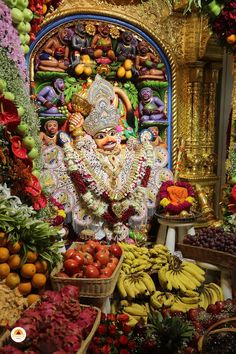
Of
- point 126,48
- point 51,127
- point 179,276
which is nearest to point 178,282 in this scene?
point 179,276

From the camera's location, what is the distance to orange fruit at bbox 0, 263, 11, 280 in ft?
8.02

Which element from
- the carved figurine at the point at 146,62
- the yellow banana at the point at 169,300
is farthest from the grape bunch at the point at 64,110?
the yellow banana at the point at 169,300

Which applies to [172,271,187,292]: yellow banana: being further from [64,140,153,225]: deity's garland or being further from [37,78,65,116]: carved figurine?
[37,78,65,116]: carved figurine

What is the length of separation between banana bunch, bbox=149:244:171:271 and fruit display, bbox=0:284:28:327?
1.19 metres

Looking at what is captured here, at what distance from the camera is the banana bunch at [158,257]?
10.8ft

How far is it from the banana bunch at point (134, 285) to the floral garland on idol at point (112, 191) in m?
1.85

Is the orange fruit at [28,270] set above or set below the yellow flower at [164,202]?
above

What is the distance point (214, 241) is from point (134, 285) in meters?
0.85

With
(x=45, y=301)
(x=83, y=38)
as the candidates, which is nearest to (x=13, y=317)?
(x=45, y=301)

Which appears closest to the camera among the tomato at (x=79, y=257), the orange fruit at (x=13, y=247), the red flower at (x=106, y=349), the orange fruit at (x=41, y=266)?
the red flower at (x=106, y=349)

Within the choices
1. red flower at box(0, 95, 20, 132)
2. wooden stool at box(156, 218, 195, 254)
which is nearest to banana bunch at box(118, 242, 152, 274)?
red flower at box(0, 95, 20, 132)

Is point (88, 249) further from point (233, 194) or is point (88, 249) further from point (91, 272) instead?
point (233, 194)

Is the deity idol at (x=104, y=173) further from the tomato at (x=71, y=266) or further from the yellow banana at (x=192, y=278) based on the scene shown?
the tomato at (x=71, y=266)

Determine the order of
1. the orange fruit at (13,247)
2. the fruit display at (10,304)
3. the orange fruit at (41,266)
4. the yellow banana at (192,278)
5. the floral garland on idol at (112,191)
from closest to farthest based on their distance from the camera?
the fruit display at (10,304)
the orange fruit at (13,247)
the orange fruit at (41,266)
the yellow banana at (192,278)
the floral garland on idol at (112,191)
